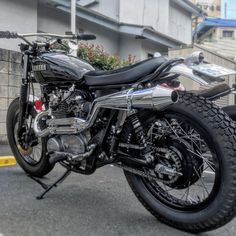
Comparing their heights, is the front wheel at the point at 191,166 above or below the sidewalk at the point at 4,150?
above

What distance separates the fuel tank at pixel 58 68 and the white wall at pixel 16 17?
21.4 feet

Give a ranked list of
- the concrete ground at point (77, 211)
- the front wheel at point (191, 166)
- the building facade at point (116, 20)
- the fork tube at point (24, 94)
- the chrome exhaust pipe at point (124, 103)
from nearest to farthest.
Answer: the front wheel at point (191, 166), the chrome exhaust pipe at point (124, 103), the concrete ground at point (77, 211), the fork tube at point (24, 94), the building facade at point (116, 20)

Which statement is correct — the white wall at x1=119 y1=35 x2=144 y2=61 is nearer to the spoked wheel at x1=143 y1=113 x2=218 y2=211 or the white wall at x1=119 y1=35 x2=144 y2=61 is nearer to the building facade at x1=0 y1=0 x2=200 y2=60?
the building facade at x1=0 y1=0 x2=200 y2=60

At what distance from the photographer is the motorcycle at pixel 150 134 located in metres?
2.47

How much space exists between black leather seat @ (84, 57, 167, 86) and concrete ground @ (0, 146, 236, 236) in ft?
3.07

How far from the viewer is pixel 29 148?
3.98 metres

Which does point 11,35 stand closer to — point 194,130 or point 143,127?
point 143,127

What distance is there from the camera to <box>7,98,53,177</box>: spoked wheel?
3805 mm

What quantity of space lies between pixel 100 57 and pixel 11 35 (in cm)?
398

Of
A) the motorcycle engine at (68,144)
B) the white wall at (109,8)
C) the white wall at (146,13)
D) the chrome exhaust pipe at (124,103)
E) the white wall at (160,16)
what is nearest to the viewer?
the chrome exhaust pipe at (124,103)

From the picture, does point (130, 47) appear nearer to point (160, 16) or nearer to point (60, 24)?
point (60, 24)

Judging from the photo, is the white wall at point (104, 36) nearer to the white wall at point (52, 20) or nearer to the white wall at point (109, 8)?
the white wall at point (52, 20)

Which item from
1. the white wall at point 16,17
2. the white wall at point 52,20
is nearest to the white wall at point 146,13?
the white wall at point 52,20

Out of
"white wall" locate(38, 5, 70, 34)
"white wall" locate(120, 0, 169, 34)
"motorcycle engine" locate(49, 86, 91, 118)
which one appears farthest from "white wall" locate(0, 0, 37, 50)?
"motorcycle engine" locate(49, 86, 91, 118)
